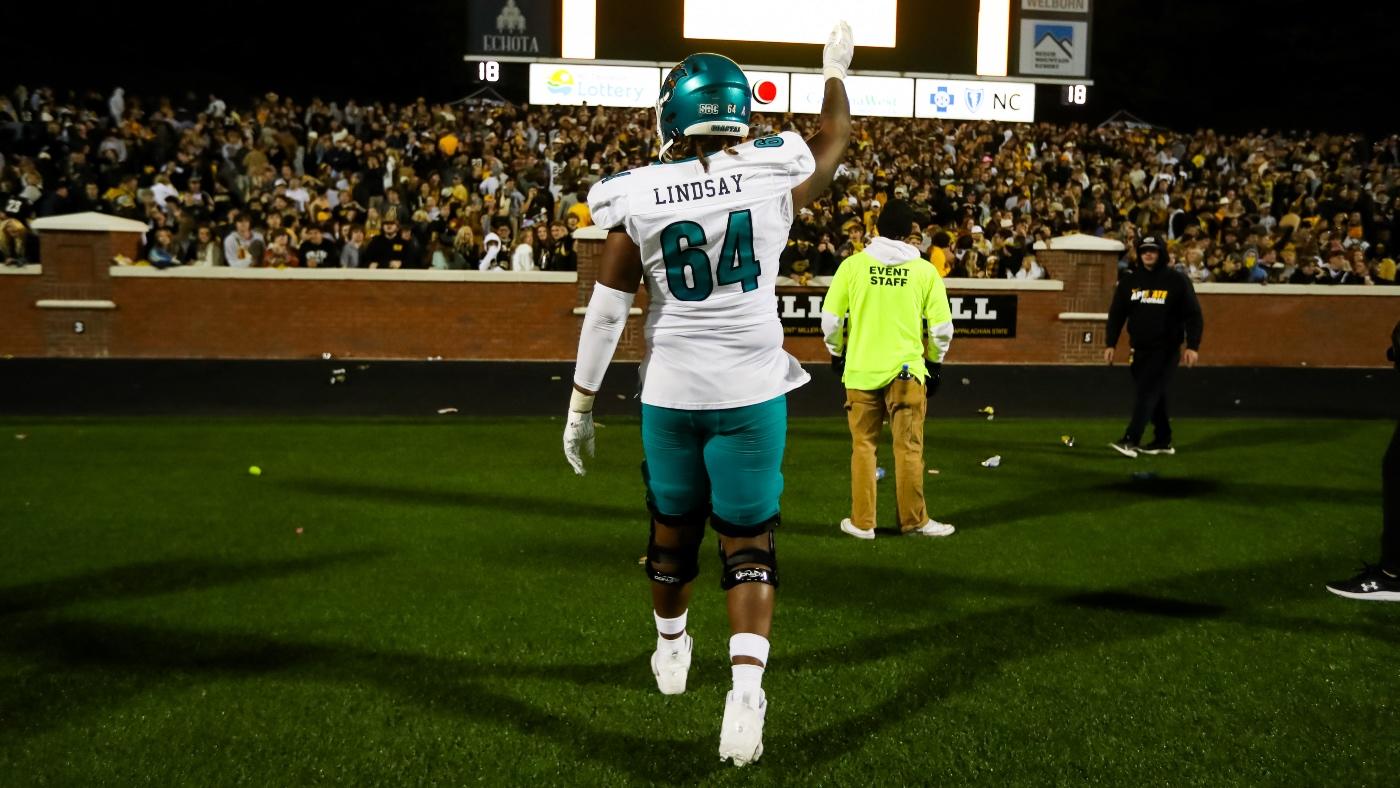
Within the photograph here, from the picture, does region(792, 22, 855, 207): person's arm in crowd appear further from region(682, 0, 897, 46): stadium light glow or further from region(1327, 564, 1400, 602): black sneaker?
region(682, 0, 897, 46): stadium light glow

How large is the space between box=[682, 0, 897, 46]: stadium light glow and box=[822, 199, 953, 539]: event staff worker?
66.1 ft

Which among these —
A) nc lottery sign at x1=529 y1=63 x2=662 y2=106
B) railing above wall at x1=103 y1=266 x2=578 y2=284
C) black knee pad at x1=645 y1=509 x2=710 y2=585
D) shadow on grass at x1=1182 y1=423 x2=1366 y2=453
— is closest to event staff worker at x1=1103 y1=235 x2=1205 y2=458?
shadow on grass at x1=1182 y1=423 x2=1366 y2=453

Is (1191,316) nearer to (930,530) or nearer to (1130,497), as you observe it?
(1130,497)

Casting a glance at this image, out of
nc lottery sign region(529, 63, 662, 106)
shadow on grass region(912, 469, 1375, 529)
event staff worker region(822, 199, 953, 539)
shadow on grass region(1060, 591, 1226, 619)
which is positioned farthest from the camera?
nc lottery sign region(529, 63, 662, 106)

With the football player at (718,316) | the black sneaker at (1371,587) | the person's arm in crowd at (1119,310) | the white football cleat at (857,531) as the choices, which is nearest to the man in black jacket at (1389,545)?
the black sneaker at (1371,587)

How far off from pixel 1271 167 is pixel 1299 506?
20.5 meters

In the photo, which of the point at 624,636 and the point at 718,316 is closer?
the point at 718,316

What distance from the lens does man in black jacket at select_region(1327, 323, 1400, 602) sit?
5652 millimetres

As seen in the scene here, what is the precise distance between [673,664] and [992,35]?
25.4 meters

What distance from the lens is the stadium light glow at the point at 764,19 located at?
2575cm

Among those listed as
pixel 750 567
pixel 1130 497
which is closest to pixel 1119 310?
pixel 1130 497

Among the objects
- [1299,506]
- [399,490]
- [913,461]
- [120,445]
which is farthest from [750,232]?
[120,445]

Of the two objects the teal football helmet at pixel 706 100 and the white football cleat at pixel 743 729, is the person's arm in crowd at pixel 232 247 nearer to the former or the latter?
the teal football helmet at pixel 706 100

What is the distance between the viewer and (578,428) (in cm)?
406
